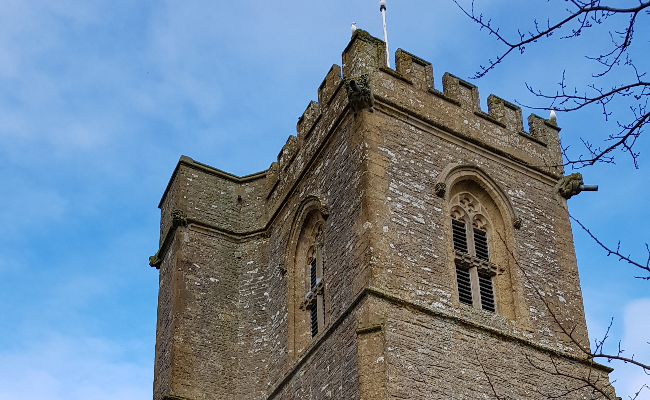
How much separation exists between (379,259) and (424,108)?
12.4 ft

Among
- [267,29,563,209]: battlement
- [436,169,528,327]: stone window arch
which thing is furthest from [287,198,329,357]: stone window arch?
[436,169,528,327]: stone window arch

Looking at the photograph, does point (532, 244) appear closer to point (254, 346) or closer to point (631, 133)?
point (254, 346)

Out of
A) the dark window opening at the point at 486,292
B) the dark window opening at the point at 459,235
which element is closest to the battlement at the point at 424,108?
the dark window opening at the point at 459,235

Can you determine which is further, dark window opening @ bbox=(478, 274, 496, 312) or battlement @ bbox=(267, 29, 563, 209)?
battlement @ bbox=(267, 29, 563, 209)

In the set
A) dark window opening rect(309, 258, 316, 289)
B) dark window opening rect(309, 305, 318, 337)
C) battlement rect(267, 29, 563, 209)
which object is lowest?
dark window opening rect(309, 305, 318, 337)

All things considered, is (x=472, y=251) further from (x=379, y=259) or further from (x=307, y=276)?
(x=307, y=276)

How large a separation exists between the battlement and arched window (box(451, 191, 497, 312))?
4.29 feet

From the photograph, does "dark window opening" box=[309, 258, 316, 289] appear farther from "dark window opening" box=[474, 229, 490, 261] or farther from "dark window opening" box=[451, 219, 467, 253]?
"dark window opening" box=[474, 229, 490, 261]

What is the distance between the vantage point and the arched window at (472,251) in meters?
15.8

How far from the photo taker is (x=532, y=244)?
55.4 feet

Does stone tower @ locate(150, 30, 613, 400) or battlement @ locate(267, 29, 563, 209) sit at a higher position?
battlement @ locate(267, 29, 563, 209)

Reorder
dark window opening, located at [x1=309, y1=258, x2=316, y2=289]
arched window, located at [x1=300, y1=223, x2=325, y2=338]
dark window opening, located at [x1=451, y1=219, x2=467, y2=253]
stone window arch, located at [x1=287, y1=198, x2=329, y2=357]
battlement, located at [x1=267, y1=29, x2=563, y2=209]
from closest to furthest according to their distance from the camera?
dark window opening, located at [x1=451, y1=219, x2=467, y2=253] → arched window, located at [x1=300, y1=223, x2=325, y2=338] → stone window arch, located at [x1=287, y1=198, x2=329, y2=357] → battlement, located at [x1=267, y1=29, x2=563, y2=209] → dark window opening, located at [x1=309, y1=258, x2=316, y2=289]

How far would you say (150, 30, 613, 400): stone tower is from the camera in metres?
14.4

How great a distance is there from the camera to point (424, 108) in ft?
56.2
